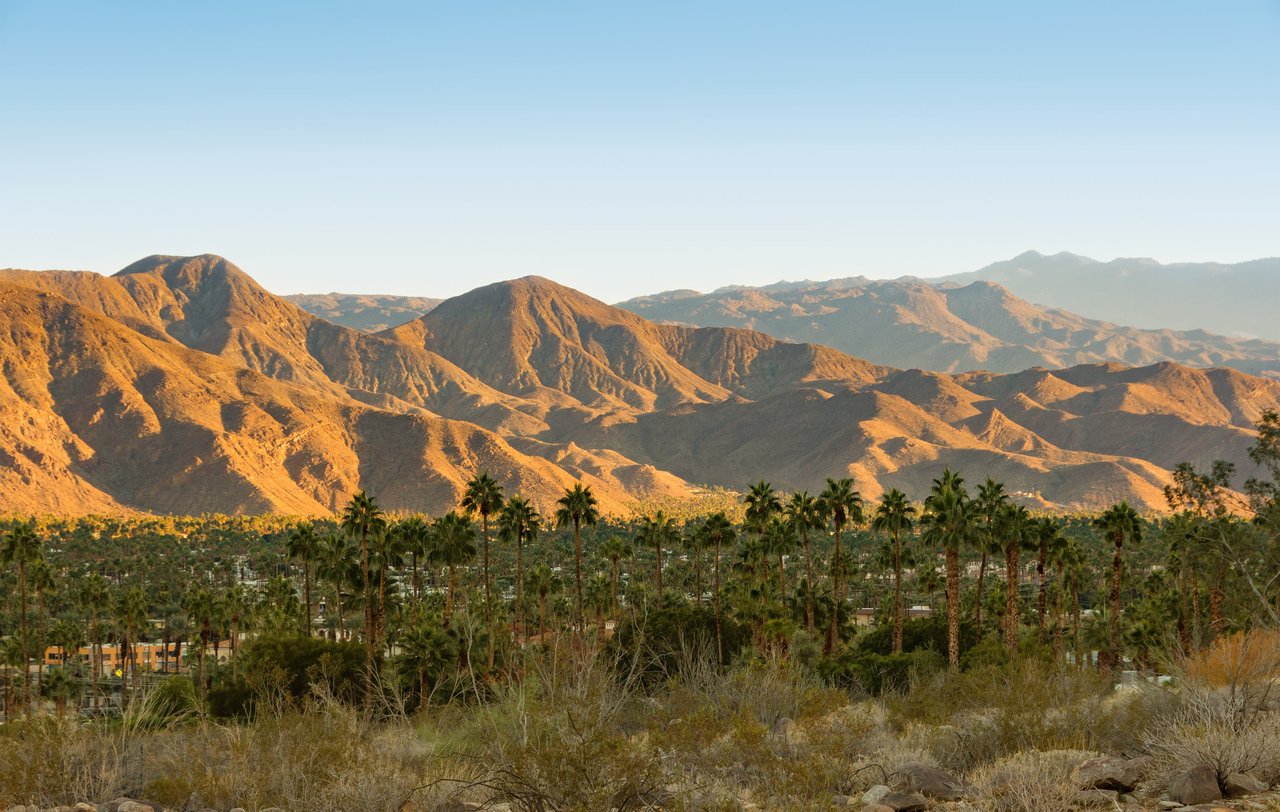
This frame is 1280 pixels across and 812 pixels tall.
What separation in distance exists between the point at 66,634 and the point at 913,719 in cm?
6490

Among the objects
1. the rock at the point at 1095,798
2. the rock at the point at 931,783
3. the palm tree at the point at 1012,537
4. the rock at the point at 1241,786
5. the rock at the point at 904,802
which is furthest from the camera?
the palm tree at the point at 1012,537

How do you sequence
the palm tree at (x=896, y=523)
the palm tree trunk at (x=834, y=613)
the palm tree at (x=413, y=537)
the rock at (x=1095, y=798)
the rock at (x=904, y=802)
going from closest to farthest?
1. the rock at (x=1095, y=798)
2. the rock at (x=904, y=802)
3. the palm tree at (x=896, y=523)
4. the palm tree at (x=413, y=537)
5. the palm tree trunk at (x=834, y=613)

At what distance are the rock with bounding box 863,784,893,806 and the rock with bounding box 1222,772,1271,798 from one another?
4684 mm

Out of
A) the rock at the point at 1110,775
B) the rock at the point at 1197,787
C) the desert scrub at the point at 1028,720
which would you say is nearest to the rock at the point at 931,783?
the desert scrub at the point at 1028,720

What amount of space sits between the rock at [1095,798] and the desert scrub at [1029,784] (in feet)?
0.68

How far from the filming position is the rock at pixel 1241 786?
15.3 m

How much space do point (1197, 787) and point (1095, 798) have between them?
1.36 metres

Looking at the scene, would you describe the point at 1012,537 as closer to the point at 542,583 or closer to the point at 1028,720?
the point at 1028,720

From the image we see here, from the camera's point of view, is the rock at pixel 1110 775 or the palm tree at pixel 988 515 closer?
the rock at pixel 1110 775

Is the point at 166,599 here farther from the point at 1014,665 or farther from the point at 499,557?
the point at 1014,665

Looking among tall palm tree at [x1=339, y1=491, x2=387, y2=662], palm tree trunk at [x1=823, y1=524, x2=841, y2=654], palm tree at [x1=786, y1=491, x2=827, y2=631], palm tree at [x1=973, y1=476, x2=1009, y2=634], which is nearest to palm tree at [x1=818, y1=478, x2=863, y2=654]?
palm tree trunk at [x1=823, y1=524, x2=841, y2=654]

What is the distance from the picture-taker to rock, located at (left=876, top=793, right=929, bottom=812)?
16.4 meters

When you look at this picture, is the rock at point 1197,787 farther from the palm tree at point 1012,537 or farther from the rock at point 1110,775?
the palm tree at point 1012,537

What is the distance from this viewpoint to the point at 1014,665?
92.1ft
